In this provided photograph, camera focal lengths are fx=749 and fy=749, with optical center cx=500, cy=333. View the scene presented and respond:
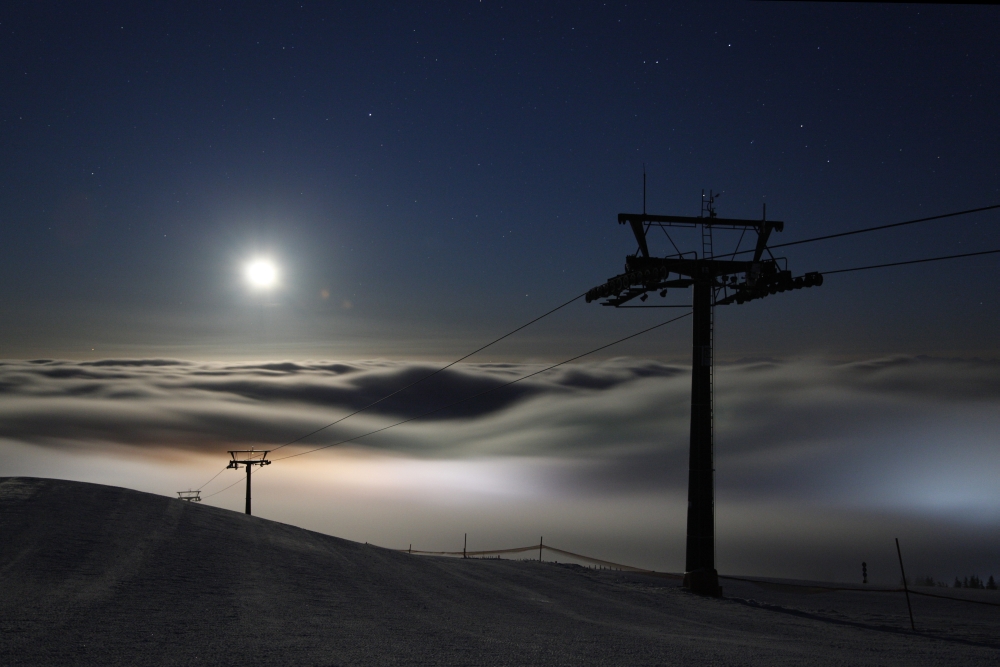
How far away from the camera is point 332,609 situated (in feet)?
47.6

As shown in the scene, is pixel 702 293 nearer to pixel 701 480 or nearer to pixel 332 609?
pixel 701 480

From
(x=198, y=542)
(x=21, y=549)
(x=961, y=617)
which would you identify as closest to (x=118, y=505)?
(x=198, y=542)

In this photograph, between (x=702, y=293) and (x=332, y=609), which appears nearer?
(x=332, y=609)

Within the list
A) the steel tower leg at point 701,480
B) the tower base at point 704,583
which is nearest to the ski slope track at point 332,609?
the tower base at point 704,583

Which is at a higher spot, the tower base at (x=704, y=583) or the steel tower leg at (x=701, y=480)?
the steel tower leg at (x=701, y=480)

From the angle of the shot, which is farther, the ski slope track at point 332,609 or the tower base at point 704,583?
the tower base at point 704,583

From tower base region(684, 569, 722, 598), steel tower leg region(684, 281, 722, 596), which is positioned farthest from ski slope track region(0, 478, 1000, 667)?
steel tower leg region(684, 281, 722, 596)

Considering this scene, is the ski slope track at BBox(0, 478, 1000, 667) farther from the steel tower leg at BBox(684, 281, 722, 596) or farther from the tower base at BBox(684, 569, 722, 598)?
the steel tower leg at BBox(684, 281, 722, 596)

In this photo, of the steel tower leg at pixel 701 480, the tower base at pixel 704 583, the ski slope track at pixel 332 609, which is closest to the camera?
the ski slope track at pixel 332 609

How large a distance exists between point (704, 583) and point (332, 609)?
602 inches

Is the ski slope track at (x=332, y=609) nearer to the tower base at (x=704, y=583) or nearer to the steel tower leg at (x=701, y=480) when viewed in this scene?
the tower base at (x=704, y=583)

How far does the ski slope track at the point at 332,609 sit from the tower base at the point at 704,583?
2.57 ft

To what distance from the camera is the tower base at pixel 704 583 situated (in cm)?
2528

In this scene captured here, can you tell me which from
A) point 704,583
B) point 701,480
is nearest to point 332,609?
point 704,583
